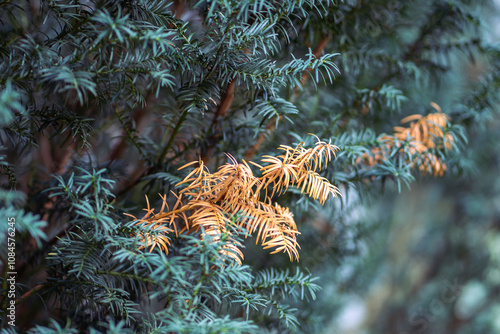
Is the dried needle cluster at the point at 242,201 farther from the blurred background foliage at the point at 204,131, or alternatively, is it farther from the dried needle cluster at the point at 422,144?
the dried needle cluster at the point at 422,144

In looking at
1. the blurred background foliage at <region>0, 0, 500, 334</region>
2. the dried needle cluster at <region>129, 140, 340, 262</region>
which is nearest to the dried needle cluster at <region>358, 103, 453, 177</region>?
the blurred background foliage at <region>0, 0, 500, 334</region>

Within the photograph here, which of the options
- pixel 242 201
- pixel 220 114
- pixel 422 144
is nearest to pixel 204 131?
pixel 220 114

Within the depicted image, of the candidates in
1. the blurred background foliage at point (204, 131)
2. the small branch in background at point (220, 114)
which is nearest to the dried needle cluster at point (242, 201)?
the blurred background foliage at point (204, 131)

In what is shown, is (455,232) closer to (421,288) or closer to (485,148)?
(421,288)

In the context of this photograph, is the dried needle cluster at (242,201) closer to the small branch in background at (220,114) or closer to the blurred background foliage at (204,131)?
the blurred background foliage at (204,131)

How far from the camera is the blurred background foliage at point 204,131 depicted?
448 mm

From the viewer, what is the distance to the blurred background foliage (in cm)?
45

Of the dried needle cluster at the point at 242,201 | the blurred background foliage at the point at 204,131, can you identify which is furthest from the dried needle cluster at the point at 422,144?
the dried needle cluster at the point at 242,201

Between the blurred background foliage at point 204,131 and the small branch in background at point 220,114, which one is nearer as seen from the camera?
the blurred background foliage at point 204,131

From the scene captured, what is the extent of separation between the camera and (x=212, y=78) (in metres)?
0.54

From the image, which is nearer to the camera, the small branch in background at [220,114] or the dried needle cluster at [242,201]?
the dried needle cluster at [242,201]

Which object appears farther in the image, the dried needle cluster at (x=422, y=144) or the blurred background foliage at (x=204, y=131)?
the dried needle cluster at (x=422, y=144)

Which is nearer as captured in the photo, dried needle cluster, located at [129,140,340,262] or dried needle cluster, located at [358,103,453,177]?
dried needle cluster, located at [129,140,340,262]

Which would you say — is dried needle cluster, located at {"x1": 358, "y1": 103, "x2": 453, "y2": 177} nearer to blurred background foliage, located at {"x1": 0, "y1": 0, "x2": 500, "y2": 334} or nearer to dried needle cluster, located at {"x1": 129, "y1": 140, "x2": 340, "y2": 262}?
blurred background foliage, located at {"x1": 0, "y1": 0, "x2": 500, "y2": 334}
